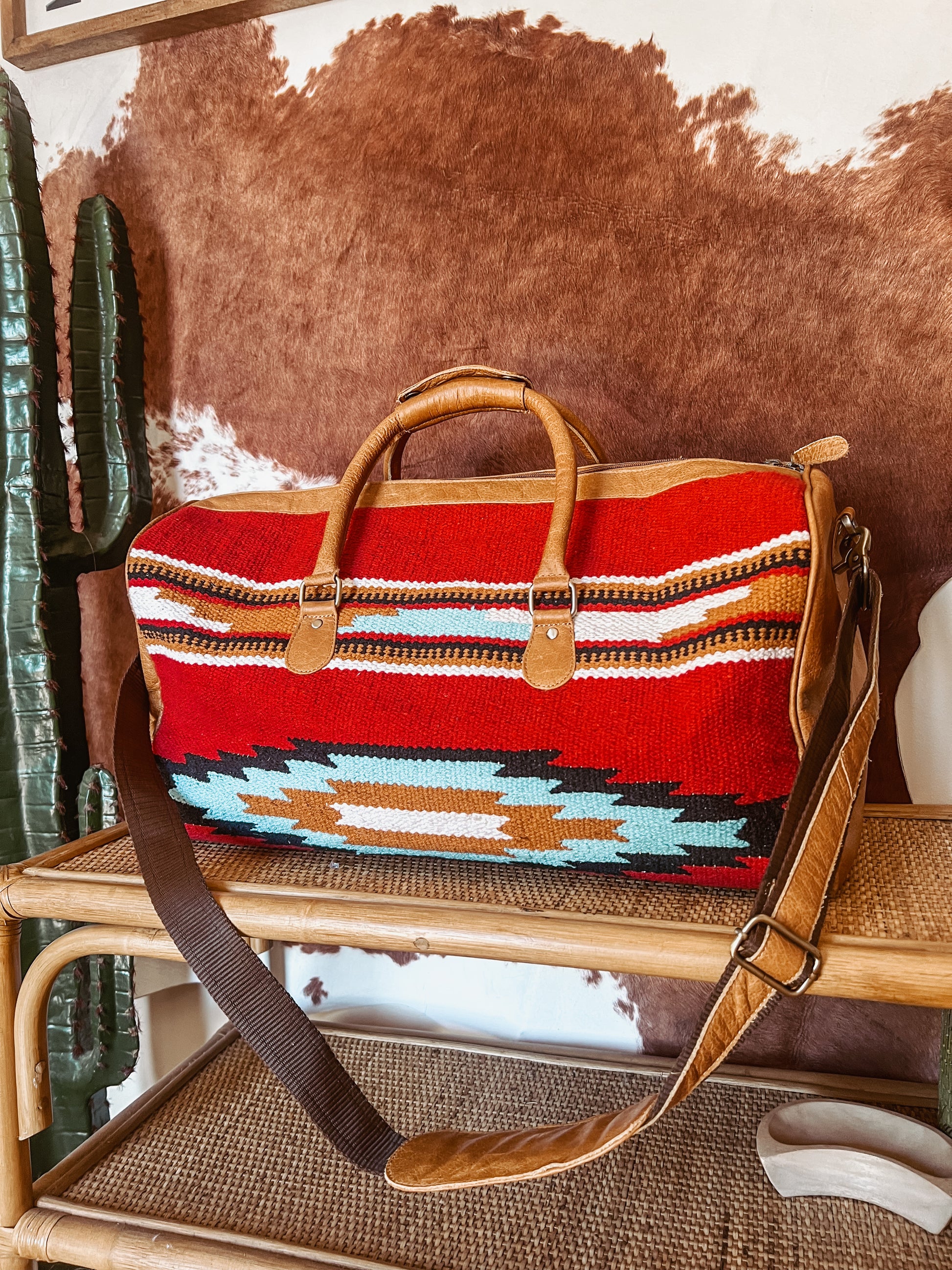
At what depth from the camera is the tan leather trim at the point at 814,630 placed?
22.2 inches

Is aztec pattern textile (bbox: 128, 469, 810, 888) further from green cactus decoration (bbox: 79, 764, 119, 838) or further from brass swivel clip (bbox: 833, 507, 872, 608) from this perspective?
green cactus decoration (bbox: 79, 764, 119, 838)

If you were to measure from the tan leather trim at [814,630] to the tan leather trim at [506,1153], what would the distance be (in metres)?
0.27

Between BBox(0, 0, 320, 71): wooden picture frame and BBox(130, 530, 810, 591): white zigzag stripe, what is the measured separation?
735mm

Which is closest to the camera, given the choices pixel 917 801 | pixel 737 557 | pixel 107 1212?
pixel 737 557

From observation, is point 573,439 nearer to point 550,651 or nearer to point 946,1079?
point 550,651

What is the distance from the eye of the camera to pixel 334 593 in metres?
0.69

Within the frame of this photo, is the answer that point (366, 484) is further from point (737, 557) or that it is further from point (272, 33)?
point (272, 33)

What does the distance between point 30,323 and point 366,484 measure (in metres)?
0.46

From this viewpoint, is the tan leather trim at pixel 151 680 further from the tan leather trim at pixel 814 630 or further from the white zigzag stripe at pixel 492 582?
the tan leather trim at pixel 814 630

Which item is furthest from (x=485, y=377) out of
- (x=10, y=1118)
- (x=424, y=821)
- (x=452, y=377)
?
(x=10, y=1118)

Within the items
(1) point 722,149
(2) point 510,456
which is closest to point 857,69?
(1) point 722,149

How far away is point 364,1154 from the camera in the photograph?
2.02 feet

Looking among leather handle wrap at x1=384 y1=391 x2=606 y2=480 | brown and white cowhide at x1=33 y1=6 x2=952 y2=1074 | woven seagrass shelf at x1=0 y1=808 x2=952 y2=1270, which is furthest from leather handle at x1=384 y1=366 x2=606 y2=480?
woven seagrass shelf at x1=0 y1=808 x2=952 y2=1270

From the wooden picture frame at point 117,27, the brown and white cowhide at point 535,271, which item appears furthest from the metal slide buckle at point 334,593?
the wooden picture frame at point 117,27
